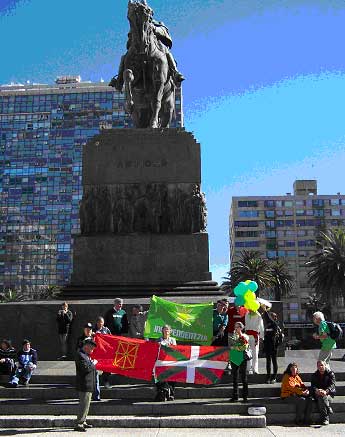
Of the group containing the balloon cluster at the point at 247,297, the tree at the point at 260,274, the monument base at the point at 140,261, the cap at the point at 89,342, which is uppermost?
the monument base at the point at 140,261

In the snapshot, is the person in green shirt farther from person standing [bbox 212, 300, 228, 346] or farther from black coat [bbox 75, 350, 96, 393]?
black coat [bbox 75, 350, 96, 393]

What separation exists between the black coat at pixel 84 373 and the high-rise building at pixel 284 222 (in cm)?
9609

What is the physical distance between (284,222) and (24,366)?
9975 cm

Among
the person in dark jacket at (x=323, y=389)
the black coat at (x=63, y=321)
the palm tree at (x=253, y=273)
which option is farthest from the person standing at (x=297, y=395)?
the palm tree at (x=253, y=273)

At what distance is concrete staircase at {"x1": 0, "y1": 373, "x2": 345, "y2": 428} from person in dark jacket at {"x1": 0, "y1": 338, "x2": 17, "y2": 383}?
1.60 ft

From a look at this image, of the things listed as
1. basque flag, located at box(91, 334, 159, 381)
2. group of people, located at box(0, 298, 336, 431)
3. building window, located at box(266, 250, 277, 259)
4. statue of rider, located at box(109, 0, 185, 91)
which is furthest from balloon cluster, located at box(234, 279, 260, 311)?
building window, located at box(266, 250, 277, 259)

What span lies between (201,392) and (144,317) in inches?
103

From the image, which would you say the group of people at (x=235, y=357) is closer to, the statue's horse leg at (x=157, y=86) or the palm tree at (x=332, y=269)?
the statue's horse leg at (x=157, y=86)

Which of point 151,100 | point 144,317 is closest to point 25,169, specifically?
point 151,100

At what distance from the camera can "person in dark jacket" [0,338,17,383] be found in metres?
11.2

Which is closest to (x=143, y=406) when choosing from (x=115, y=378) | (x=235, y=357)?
(x=115, y=378)

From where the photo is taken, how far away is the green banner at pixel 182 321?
11.8 meters

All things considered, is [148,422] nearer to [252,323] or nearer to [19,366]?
[252,323]

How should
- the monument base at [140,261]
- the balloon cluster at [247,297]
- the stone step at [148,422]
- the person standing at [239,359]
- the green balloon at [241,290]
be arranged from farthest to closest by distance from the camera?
the monument base at [140,261]
the green balloon at [241,290]
the balloon cluster at [247,297]
the person standing at [239,359]
the stone step at [148,422]
